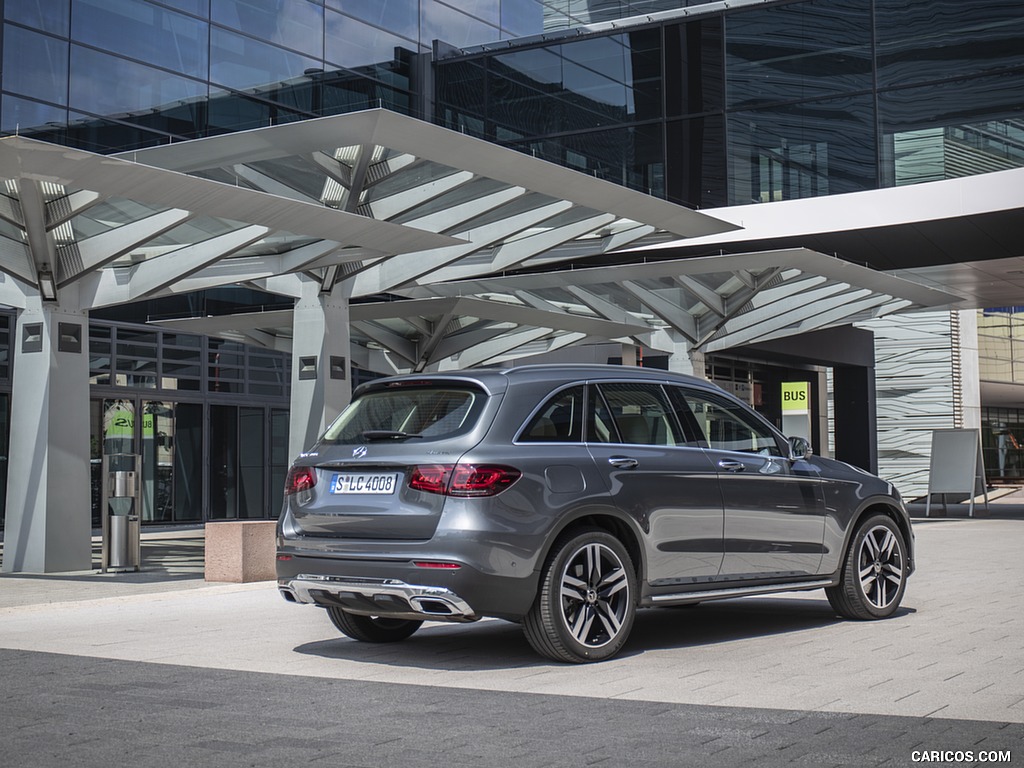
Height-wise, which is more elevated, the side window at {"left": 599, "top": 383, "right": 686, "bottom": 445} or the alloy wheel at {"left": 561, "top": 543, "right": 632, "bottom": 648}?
the side window at {"left": 599, "top": 383, "right": 686, "bottom": 445}

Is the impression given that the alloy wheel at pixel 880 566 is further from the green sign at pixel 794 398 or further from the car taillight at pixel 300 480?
the green sign at pixel 794 398

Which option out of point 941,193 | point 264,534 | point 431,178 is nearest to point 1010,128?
point 941,193

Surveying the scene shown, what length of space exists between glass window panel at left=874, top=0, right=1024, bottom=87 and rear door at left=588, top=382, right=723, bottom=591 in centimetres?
2007

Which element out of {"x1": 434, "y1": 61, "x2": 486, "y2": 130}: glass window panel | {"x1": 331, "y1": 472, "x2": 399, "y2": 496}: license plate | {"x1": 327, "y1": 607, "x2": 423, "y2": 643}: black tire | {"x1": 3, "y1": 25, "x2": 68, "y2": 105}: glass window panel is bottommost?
{"x1": 327, "y1": 607, "x2": 423, "y2": 643}: black tire

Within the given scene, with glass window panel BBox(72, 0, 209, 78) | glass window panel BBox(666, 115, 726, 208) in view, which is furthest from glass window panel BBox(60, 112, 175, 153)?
glass window panel BBox(666, 115, 726, 208)

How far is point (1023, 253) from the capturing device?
2333cm

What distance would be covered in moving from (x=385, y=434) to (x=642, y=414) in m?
A: 1.59

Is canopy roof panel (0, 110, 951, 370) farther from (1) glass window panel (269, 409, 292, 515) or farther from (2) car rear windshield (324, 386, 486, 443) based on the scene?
(1) glass window panel (269, 409, 292, 515)

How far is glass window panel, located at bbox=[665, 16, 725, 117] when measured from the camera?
28.1 m

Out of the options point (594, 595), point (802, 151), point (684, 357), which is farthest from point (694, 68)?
point (594, 595)

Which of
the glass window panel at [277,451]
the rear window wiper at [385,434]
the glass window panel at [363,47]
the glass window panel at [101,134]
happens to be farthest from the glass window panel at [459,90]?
the rear window wiper at [385,434]

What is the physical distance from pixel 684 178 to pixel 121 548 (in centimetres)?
1617

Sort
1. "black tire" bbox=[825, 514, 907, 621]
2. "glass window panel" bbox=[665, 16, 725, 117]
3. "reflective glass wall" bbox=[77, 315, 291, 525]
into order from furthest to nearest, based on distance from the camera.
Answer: "glass window panel" bbox=[665, 16, 725, 117] → "reflective glass wall" bbox=[77, 315, 291, 525] → "black tire" bbox=[825, 514, 907, 621]

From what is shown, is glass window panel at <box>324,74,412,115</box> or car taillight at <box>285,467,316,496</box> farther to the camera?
glass window panel at <box>324,74,412,115</box>
